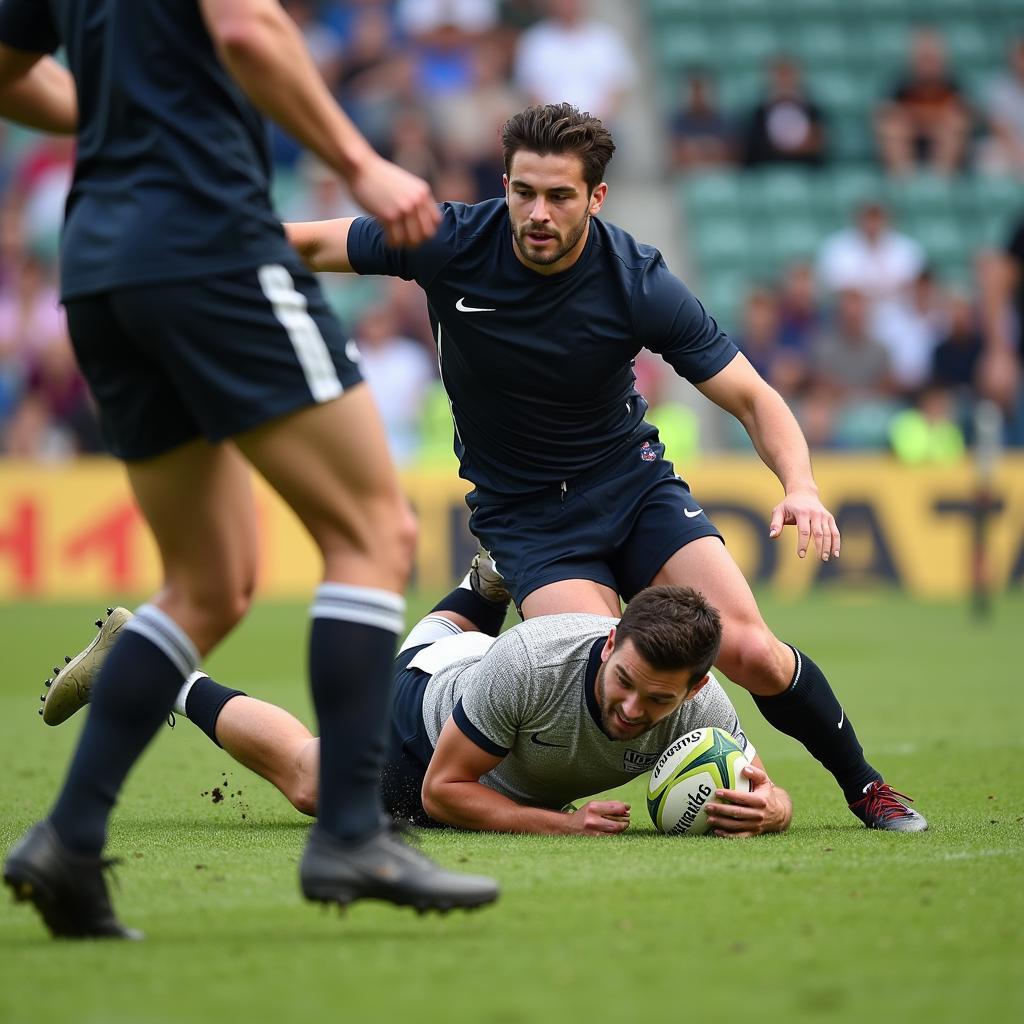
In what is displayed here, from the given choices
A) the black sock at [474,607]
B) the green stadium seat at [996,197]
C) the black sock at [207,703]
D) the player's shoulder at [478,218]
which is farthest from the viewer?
the green stadium seat at [996,197]

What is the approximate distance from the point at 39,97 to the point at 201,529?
1.06 metres

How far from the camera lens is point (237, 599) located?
3.78m

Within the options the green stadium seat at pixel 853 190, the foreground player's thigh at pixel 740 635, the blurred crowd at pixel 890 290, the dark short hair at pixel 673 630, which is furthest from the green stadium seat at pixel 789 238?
the dark short hair at pixel 673 630

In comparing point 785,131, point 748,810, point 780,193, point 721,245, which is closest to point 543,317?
point 748,810

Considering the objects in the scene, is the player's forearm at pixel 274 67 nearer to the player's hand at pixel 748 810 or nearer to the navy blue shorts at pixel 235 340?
the navy blue shorts at pixel 235 340

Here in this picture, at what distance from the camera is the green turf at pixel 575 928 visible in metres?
3.05

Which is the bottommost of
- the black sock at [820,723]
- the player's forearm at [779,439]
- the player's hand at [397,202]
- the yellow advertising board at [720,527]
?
the yellow advertising board at [720,527]

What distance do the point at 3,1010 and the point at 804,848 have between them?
244 cm

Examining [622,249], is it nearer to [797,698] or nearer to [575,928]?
[797,698]

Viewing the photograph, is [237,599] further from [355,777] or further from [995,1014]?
[995,1014]

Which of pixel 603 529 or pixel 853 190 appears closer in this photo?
pixel 603 529

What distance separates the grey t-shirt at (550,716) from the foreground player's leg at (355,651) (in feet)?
4.66

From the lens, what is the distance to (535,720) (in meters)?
5.04

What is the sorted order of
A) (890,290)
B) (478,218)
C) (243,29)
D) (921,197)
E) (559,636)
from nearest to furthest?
(243,29)
(559,636)
(478,218)
(890,290)
(921,197)
